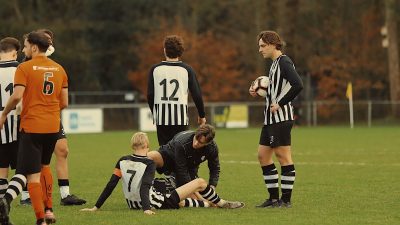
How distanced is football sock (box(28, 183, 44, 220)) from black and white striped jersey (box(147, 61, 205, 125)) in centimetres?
304

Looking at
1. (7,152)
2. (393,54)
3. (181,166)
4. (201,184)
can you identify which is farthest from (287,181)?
(393,54)

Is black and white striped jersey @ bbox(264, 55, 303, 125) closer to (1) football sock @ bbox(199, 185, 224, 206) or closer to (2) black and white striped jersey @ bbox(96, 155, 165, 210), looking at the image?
(1) football sock @ bbox(199, 185, 224, 206)

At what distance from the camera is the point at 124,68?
5022 centimetres

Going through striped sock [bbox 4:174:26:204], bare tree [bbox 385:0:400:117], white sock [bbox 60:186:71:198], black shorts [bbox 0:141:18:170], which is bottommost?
white sock [bbox 60:186:71:198]

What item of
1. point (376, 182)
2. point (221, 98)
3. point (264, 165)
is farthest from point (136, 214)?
point (221, 98)

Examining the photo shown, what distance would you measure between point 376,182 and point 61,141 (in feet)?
16.4

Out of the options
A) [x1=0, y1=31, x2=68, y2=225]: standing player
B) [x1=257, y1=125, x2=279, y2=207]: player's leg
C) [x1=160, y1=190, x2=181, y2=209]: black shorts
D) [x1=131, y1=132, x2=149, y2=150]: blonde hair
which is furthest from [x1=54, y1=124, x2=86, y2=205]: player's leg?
[x1=0, y1=31, x2=68, y2=225]: standing player

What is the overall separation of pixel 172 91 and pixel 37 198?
3264mm

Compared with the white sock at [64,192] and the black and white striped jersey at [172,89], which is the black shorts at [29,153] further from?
the black and white striped jersey at [172,89]

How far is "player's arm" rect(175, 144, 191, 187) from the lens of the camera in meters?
11.1

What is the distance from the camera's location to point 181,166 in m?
11.2

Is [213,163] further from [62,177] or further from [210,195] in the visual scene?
[62,177]

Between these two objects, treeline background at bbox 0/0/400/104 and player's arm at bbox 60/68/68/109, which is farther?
treeline background at bbox 0/0/400/104

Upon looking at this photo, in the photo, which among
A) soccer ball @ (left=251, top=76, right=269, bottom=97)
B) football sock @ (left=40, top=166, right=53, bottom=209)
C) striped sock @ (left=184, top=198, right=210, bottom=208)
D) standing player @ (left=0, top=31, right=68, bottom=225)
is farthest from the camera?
soccer ball @ (left=251, top=76, right=269, bottom=97)
